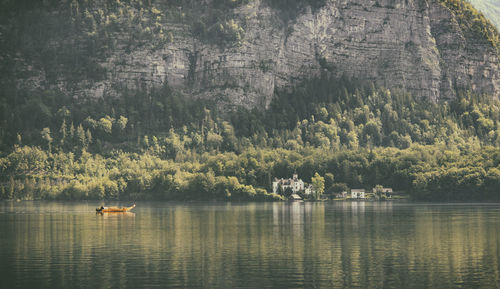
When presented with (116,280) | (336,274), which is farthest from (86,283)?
(336,274)

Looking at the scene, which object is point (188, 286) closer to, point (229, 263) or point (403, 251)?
point (229, 263)

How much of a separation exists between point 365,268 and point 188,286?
1633cm

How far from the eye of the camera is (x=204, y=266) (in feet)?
237

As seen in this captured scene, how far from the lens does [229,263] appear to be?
74.2 metres

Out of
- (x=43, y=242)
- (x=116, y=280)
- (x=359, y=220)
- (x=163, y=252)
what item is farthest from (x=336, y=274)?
(x=359, y=220)

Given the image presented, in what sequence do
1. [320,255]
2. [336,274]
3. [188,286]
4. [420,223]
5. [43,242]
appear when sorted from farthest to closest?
[420,223] → [43,242] → [320,255] → [336,274] → [188,286]

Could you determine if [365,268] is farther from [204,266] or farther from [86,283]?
[86,283]

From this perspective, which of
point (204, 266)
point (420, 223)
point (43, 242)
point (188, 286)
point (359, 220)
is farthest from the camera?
point (359, 220)

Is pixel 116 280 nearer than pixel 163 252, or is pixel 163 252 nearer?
pixel 116 280

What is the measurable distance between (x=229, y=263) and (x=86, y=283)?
14.8 metres

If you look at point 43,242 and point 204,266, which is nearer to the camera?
point 204,266

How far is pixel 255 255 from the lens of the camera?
80.1 meters

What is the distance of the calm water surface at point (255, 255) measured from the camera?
6425 cm

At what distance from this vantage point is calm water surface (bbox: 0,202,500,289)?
64.2m
